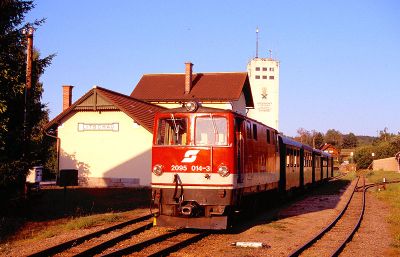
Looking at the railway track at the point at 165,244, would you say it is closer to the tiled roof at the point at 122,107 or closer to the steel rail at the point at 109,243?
the steel rail at the point at 109,243

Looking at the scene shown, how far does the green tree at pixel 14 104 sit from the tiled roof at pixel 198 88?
79.4ft

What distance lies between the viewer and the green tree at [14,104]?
1183cm

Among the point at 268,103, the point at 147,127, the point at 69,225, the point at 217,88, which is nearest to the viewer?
the point at 69,225

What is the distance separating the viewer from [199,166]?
10945 mm

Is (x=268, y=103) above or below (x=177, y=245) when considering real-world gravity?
above

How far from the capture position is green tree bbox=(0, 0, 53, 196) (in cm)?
1183

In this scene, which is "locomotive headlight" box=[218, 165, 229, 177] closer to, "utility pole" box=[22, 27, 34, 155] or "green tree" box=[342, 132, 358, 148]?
"utility pole" box=[22, 27, 34, 155]

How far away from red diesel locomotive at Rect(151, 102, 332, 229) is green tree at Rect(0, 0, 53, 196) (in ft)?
12.1

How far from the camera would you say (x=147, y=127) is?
25828mm

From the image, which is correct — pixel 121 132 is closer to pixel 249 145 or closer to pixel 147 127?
pixel 147 127

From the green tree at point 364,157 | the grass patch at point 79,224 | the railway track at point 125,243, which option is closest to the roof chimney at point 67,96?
the grass patch at point 79,224

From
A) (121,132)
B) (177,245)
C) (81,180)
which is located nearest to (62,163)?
(81,180)

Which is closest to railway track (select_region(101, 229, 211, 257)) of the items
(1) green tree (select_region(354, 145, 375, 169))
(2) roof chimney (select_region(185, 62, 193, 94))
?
(2) roof chimney (select_region(185, 62, 193, 94))

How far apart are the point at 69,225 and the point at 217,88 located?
27508 millimetres
